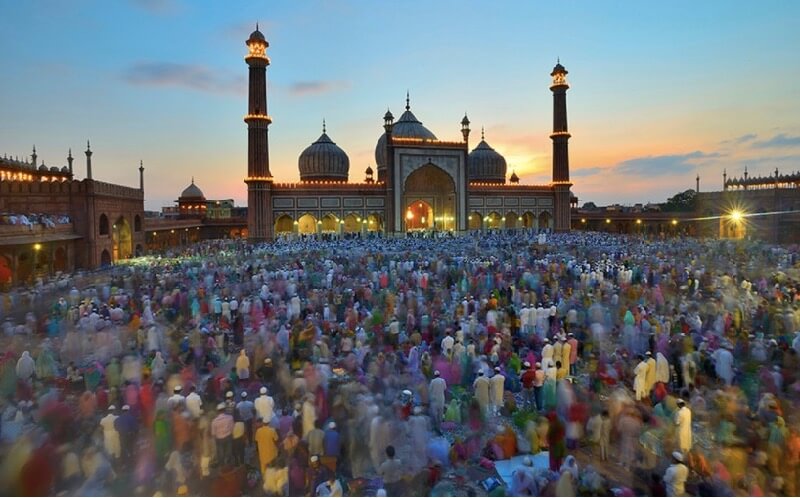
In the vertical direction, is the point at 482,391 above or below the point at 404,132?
below

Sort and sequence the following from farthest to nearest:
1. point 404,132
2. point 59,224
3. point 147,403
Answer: point 404,132 < point 59,224 < point 147,403

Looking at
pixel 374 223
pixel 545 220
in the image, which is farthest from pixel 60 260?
pixel 545 220

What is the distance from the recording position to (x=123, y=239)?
1083 inches

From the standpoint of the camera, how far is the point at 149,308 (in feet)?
35.5

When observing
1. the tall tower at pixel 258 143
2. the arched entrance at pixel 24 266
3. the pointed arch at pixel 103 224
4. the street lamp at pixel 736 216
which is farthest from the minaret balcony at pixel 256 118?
the street lamp at pixel 736 216

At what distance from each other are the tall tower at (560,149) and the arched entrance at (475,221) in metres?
6.75

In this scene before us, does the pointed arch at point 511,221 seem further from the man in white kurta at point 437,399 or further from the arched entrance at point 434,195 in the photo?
the man in white kurta at point 437,399

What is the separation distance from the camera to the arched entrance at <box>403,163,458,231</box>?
4071 centimetres

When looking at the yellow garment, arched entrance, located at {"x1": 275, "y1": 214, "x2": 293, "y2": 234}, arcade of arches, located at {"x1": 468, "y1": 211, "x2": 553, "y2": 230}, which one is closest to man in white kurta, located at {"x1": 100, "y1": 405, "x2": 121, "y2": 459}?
the yellow garment

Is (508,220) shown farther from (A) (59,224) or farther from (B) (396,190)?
(A) (59,224)

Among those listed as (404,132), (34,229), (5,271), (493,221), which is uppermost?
(404,132)

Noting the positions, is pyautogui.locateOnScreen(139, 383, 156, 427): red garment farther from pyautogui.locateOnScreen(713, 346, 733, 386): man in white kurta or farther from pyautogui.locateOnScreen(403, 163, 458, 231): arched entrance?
pyautogui.locateOnScreen(403, 163, 458, 231): arched entrance

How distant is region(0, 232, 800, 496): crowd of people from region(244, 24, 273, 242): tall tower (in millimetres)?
21098

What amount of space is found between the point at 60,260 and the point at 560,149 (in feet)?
118
